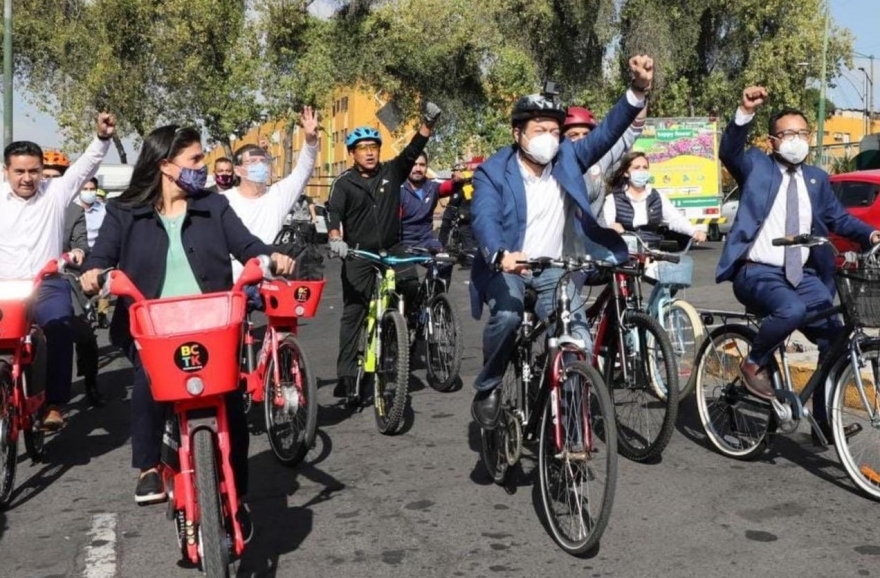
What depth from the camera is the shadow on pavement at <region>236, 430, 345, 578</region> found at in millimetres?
4574

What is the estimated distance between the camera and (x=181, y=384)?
143 inches

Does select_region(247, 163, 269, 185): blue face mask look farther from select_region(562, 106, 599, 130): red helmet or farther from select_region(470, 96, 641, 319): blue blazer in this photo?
select_region(470, 96, 641, 319): blue blazer

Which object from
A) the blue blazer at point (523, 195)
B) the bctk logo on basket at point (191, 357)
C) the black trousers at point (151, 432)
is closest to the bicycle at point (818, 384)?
the blue blazer at point (523, 195)

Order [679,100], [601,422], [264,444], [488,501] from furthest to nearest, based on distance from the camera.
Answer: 1. [679,100]
2. [264,444]
3. [488,501]
4. [601,422]

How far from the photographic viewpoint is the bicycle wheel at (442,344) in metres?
8.23

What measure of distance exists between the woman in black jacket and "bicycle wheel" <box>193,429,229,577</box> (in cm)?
44

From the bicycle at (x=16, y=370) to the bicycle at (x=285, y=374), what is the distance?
1161 mm

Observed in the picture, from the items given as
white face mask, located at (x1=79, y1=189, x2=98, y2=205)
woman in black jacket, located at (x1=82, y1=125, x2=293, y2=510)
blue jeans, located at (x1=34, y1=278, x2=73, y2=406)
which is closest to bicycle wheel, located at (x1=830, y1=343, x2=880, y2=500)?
woman in black jacket, located at (x1=82, y1=125, x2=293, y2=510)

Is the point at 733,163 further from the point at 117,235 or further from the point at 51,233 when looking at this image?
the point at 51,233

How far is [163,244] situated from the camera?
14.4 ft

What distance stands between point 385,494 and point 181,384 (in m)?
2.15

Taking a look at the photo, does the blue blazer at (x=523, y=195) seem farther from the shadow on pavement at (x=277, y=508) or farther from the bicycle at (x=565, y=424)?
the shadow on pavement at (x=277, y=508)

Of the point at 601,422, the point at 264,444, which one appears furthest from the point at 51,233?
the point at 601,422

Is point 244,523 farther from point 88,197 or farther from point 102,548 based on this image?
point 88,197
